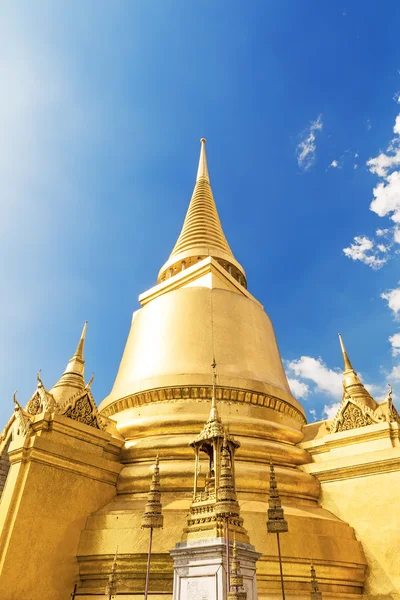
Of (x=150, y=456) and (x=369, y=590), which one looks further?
(x=150, y=456)

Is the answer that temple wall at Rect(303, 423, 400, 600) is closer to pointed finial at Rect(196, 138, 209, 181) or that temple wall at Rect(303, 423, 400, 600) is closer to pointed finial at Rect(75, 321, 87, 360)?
pointed finial at Rect(75, 321, 87, 360)

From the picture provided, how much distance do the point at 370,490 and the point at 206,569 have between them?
424 centimetres

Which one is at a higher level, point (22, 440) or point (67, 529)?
point (22, 440)

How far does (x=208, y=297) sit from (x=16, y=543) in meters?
6.88

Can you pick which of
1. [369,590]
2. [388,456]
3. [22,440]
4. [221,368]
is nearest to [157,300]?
[221,368]

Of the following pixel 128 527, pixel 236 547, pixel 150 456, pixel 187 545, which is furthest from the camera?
pixel 150 456

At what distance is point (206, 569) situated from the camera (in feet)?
13.6

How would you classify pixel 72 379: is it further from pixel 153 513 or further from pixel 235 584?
pixel 235 584

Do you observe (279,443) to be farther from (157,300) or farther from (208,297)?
(157,300)

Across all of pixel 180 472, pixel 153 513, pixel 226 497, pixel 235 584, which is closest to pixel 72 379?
pixel 180 472

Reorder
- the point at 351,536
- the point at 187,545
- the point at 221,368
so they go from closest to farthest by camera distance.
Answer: the point at 187,545
the point at 351,536
the point at 221,368

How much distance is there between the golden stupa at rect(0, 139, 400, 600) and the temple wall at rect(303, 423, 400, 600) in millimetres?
18

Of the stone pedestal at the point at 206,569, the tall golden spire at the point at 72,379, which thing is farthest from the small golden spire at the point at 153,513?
the tall golden spire at the point at 72,379

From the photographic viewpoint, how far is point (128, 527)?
6508 mm
